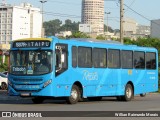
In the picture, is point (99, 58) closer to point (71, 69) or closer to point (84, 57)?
point (84, 57)

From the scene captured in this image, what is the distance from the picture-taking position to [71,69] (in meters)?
25.2

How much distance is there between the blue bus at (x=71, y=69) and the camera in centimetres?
2417

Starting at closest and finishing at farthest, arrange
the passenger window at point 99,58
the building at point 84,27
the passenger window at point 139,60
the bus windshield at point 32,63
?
the bus windshield at point 32,63
the passenger window at point 99,58
the passenger window at point 139,60
the building at point 84,27

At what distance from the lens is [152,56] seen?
32594 millimetres

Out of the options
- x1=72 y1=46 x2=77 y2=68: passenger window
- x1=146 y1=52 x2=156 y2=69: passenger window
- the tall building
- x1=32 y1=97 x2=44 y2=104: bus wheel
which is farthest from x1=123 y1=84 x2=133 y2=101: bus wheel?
the tall building

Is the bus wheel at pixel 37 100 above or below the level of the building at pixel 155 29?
below

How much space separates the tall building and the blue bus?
130174 millimetres

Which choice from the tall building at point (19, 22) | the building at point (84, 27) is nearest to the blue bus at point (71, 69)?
the tall building at point (19, 22)

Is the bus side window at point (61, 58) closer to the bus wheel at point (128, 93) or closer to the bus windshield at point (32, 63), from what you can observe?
the bus windshield at point (32, 63)

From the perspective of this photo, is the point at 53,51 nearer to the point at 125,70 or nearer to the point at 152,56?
the point at 125,70

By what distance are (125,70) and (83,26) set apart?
146414mm

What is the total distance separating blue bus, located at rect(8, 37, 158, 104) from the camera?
24.2 metres

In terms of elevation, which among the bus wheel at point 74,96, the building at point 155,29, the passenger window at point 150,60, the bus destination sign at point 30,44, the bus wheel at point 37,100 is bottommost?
the bus wheel at point 37,100

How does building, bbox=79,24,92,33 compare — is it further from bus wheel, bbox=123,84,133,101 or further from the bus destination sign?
the bus destination sign
